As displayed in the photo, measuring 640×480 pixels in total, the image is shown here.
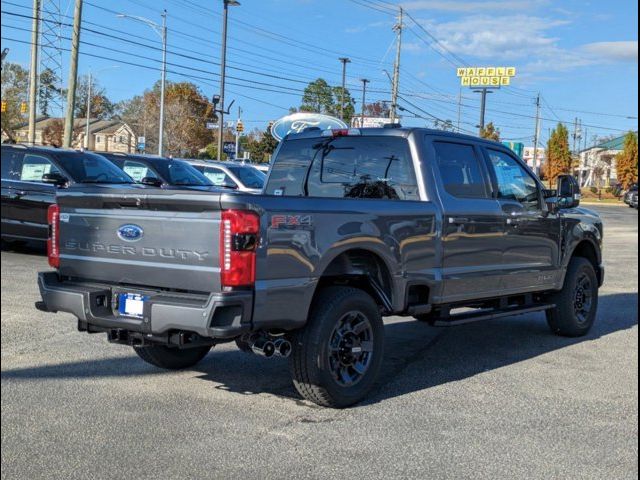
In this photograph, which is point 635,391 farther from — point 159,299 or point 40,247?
point 40,247

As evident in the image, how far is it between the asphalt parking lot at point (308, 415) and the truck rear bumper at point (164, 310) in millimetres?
625

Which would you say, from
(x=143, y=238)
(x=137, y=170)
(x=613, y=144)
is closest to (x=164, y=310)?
(x=143, y=238)

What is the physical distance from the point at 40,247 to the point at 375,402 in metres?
9.91

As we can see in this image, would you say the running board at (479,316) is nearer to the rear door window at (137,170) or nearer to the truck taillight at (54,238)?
the truck taillight at (54,238)

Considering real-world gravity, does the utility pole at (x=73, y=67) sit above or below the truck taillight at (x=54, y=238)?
above

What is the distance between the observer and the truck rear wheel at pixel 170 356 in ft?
19.8

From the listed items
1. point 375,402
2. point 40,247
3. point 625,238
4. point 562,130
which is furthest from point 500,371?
point 562,130

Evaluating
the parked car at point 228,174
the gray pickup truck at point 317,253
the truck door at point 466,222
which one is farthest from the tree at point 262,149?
the truck door at point 466,222

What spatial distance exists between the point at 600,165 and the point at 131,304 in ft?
358

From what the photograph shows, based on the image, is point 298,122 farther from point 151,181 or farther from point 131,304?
point 131,304

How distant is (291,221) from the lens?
4820mm

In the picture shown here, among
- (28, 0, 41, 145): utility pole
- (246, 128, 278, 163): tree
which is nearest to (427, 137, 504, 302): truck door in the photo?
(28, 0, 41, 145): utility pole

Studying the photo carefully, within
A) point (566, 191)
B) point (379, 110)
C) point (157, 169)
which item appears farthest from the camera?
point (379, 110)

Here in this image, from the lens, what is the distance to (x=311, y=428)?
4.89 metres
